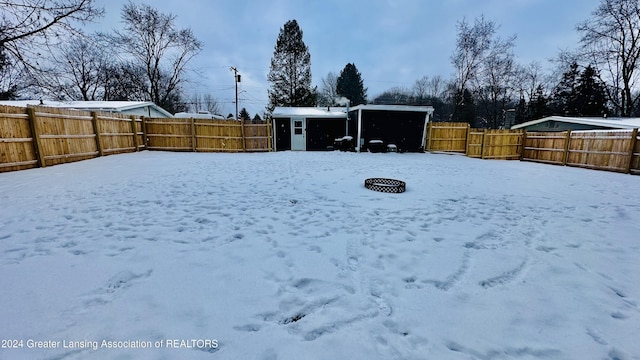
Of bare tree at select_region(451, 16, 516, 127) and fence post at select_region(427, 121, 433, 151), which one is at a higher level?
bare tree at select_region(451, 16, 516, 127)

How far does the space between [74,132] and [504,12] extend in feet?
92.5

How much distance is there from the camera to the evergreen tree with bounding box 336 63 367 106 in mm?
32281

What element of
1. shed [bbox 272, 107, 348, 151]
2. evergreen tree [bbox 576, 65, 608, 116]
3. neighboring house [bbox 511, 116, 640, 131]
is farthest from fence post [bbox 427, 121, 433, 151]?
evergreen tree [bbox 576, 65, 608, 116]

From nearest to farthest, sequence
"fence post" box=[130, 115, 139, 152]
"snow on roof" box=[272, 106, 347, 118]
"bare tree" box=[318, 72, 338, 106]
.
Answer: "fence post" box=[130, 115, 139, 152] → "snow on roof" box=[272, 106, 347, 118] → "bare tree" box=[318, 72, 338, 106]

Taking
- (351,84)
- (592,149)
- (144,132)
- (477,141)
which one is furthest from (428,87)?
(144,132)

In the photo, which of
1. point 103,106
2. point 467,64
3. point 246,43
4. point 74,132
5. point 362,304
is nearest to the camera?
point 362,304

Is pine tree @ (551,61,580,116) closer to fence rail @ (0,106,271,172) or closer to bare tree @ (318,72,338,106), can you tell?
bare tree @ (318,72,338,106)

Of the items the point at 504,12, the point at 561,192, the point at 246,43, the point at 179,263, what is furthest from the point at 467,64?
the point at 179,263

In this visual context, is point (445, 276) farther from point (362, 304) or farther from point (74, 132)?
point (74, 132)

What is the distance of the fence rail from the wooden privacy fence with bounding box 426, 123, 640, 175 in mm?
11096

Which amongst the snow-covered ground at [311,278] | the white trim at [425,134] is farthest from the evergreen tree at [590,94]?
the snow-covered ground at [311,278]

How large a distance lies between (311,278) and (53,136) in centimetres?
990

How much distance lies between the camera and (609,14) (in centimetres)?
1786

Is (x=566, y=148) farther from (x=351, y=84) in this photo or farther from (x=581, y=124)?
(x=351, y=84)
